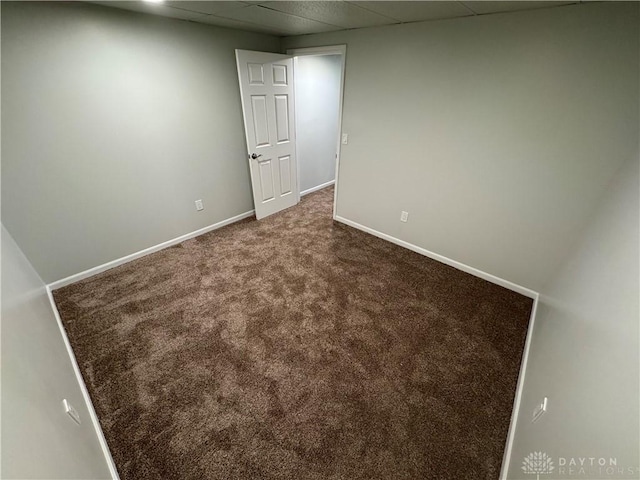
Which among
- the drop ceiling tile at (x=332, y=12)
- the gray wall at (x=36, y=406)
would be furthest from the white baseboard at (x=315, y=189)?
the gray wall at (x=36, y=406)

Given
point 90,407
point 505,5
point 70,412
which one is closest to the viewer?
point 70,412

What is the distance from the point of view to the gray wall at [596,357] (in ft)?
2.42

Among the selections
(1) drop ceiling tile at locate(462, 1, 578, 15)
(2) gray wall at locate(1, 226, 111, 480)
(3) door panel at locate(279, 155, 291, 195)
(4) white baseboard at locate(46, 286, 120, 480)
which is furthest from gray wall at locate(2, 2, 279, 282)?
(1) drop ceiling tile at locate(462, 1, 578, 15)

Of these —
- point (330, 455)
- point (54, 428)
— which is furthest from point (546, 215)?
point (54, 428)

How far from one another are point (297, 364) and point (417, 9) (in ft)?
8.56

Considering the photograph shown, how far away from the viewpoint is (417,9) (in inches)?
75.2

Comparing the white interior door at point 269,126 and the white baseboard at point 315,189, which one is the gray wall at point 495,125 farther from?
the white baseboard at point 315,189

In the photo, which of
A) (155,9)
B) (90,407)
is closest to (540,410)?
(90,407)

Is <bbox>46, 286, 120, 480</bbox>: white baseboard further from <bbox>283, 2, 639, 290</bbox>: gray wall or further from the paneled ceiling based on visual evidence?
<bbox>283, 2, 639, 290</bbox>: gray wall

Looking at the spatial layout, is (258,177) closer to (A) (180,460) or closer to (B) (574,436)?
(A) (180,460)

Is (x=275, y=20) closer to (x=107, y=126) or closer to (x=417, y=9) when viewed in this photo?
(x=417, y=9)

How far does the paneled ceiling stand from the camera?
1787mm

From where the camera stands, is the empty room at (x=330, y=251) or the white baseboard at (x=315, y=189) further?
the white baseboard at (x=315, y=189)

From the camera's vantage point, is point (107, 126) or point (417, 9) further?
point (107, 126)
